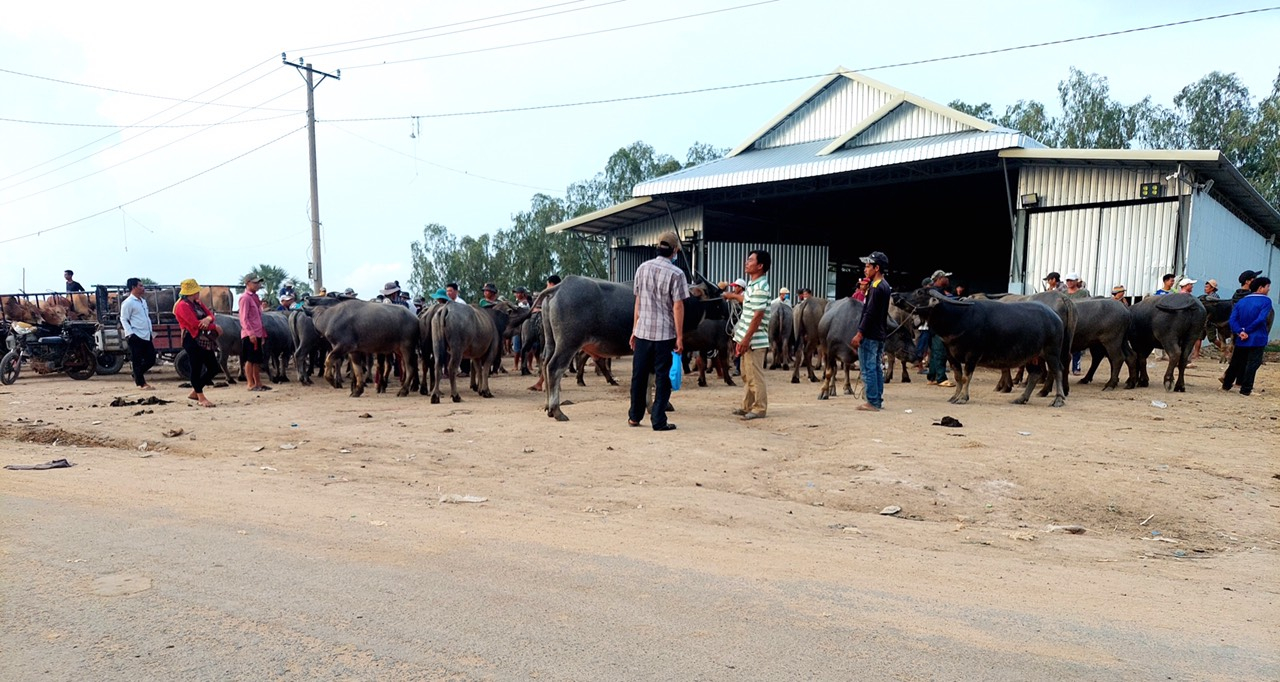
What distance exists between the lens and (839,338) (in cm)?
1148

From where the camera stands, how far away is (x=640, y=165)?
40.3 metres

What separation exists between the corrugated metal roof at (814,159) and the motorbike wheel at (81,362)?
14301mm

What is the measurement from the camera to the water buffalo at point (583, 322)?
9.28 metres

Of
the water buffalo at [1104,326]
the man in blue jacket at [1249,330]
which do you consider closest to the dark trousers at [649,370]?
the water buffalo at [1104,326]

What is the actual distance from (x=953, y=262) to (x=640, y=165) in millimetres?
15786

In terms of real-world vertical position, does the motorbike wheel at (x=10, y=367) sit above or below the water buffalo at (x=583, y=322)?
below

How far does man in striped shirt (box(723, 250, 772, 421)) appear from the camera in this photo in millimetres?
8836

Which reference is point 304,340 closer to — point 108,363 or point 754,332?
point 108,363

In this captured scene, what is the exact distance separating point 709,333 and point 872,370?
3.40 meters

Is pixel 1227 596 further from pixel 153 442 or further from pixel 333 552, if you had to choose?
pixel 153 442

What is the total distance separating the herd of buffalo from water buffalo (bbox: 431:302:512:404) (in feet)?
0.06

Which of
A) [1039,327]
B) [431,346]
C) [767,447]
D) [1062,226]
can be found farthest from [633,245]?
[767,447]

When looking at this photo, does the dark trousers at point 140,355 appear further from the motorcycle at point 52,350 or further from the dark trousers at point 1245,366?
the dark trousers at point 1245,366

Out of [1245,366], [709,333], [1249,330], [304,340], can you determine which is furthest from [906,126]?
[304,340]
